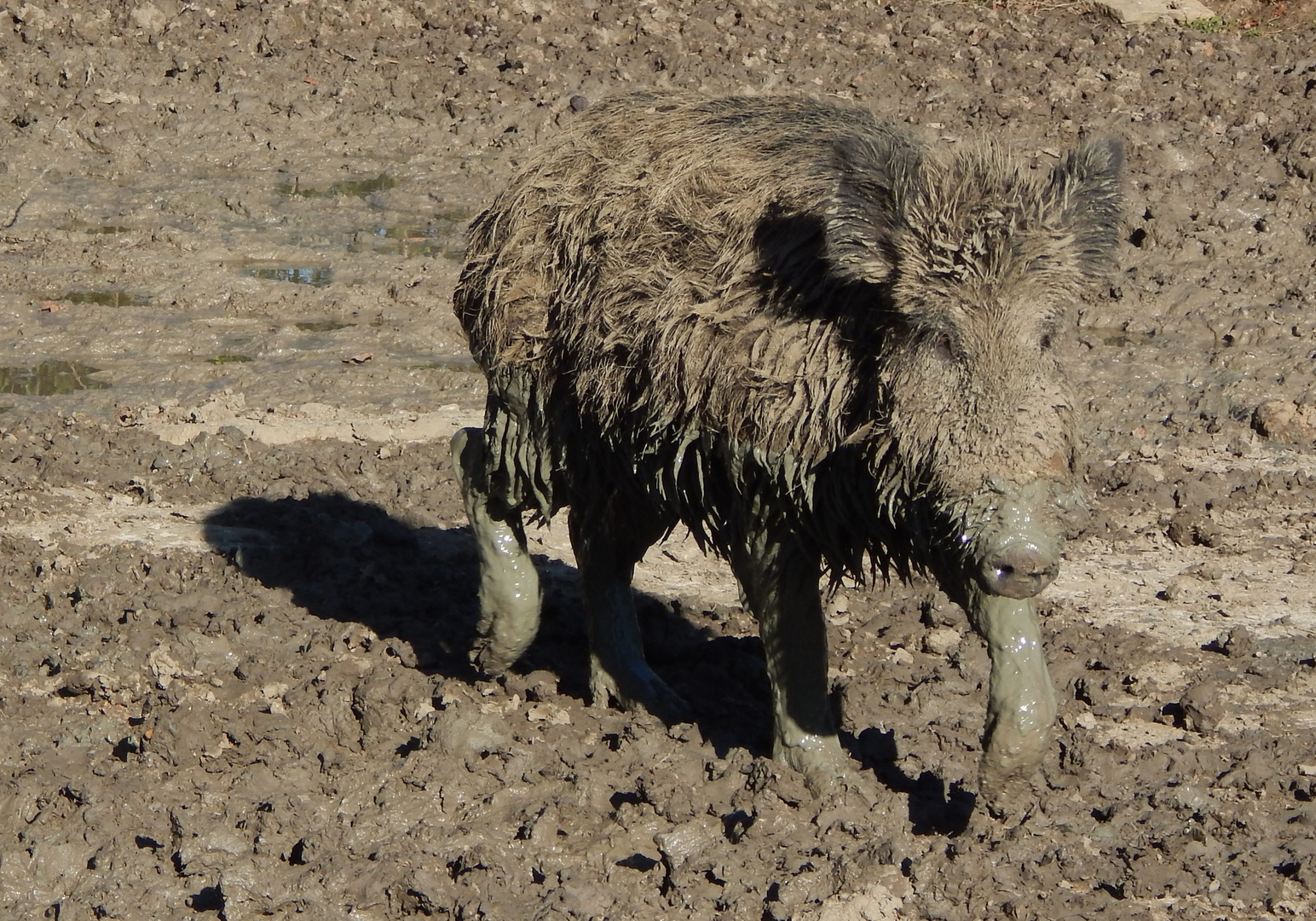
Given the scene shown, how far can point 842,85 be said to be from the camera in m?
11.9

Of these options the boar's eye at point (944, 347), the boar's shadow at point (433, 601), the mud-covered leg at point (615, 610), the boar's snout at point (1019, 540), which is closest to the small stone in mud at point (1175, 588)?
the boar's shadow at point (433, 601)

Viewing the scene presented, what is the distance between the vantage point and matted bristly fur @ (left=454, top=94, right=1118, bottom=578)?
371 centimetres

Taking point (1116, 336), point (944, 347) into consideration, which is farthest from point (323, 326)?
point (944, 347)

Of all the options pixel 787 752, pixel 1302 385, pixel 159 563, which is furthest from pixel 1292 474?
pixel 159 563

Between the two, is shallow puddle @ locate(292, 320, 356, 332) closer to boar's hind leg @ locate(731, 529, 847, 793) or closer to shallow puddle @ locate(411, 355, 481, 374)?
shallow puddle @ locate(411, 355, 481, 374)

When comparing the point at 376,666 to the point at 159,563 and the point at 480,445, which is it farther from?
the point at 159,563

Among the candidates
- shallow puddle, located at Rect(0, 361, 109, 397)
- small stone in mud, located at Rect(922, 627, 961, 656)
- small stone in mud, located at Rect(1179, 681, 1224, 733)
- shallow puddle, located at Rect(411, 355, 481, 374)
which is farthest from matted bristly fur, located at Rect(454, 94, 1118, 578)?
shallow puddle, located at Rect(0, 361, 109, 397)

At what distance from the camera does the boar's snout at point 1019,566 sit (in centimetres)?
357

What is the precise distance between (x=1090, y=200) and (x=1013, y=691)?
1.18 m

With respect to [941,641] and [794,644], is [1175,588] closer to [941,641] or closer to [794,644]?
[941,641]

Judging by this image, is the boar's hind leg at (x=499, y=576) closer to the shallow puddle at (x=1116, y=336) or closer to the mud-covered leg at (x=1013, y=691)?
the mud-covered leg at (x=1013, y=691)

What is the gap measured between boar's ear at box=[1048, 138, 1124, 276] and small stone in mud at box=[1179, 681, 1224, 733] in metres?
1.77

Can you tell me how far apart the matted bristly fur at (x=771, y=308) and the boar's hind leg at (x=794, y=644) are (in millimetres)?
92

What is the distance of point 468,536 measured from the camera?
6691 millimetres
